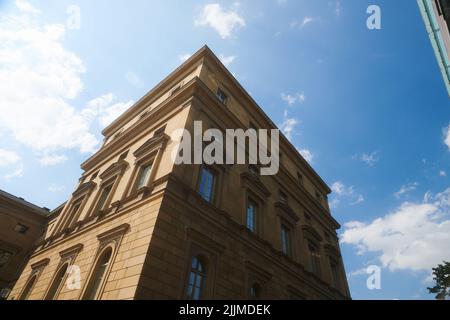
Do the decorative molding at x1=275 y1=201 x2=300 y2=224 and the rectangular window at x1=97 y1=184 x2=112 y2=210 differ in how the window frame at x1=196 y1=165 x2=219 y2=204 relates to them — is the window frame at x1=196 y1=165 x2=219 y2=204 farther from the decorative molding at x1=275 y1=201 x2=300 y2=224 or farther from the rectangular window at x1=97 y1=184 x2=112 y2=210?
the rectangular window at x1=97 y1=184 x2=112 y2=210

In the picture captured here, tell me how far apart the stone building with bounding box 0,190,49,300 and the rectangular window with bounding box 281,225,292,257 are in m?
22.2

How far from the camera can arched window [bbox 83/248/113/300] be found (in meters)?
10.1

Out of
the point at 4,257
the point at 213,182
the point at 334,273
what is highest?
the point at 213,182

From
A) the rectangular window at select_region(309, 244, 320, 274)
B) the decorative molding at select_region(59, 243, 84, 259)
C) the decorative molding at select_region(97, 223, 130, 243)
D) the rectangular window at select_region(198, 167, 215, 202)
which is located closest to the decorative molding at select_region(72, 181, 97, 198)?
the decorative molding at select_region(59, 243, 84, 259)

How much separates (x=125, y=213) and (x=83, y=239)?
364 cm

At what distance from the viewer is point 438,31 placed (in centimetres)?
968

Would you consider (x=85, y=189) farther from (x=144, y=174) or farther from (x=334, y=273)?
(x=334, y=273)

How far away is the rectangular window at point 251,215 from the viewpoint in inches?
567

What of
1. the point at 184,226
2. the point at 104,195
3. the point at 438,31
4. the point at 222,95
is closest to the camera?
the point at 438,31

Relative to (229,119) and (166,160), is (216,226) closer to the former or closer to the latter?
(166,160)

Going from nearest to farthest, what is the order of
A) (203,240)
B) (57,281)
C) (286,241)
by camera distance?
(203,240) → (57,281) → (286,241)

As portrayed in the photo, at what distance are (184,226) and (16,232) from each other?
23747 mm

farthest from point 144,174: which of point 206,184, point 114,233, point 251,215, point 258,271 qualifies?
point 258,271
